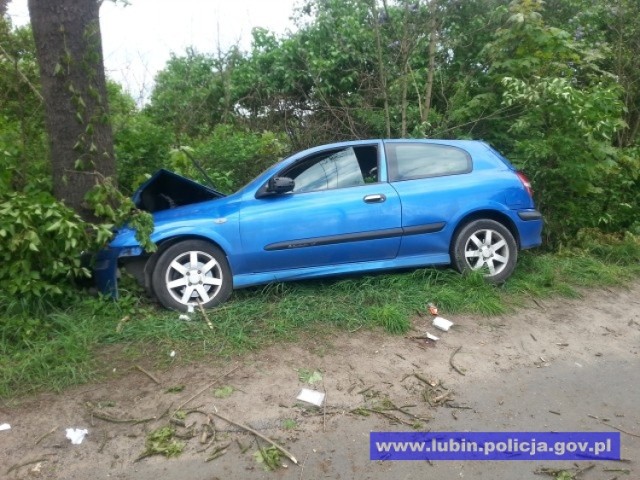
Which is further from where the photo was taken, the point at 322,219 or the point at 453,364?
the point at 322,219

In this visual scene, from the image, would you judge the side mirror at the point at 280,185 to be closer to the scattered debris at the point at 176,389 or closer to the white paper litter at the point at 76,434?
the scattered debris at the point at 176,389

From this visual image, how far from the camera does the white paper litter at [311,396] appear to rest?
414 cm

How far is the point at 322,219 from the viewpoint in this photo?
5664 mm

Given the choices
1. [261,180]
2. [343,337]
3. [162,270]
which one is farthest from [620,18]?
[162,270]

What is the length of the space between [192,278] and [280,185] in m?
1.13

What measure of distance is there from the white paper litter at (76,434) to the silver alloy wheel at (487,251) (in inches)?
148

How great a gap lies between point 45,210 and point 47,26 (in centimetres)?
167

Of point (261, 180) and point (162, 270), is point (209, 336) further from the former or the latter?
point (261, 180)

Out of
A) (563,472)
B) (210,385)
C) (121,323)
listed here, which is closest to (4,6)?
(121,323)

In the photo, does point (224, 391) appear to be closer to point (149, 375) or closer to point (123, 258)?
point (149, 375)

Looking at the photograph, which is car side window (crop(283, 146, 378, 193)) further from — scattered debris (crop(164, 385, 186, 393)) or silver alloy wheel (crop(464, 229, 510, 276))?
scattered debris (crop(164, 385, 186, 393))

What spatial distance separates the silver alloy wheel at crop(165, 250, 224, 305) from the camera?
538 cm

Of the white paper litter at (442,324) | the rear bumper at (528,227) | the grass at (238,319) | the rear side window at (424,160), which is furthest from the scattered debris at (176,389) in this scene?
the rear bumper at (528,227)

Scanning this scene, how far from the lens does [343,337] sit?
504cm
